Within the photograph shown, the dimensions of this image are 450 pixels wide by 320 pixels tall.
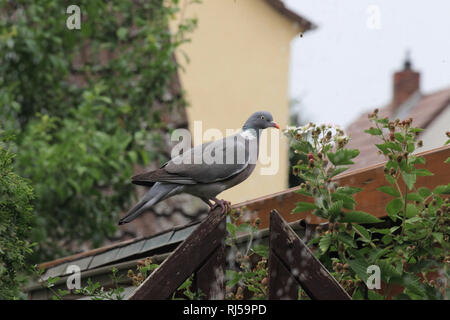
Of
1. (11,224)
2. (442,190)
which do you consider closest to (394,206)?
(442,190)

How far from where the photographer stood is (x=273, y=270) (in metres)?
1.71

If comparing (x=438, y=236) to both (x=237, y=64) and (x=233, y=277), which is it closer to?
(x=233, y=277)

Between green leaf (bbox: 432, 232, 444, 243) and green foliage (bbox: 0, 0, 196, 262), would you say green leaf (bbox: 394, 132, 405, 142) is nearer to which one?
green leaf (bbox: 432, 232, 444, 243)

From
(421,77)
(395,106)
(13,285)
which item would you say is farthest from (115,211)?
(421,77)

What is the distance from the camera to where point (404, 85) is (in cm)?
1292

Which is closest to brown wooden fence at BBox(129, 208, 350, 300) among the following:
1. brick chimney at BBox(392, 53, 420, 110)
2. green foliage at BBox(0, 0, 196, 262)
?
green foliage at BBox(0, 0, 196, 262)

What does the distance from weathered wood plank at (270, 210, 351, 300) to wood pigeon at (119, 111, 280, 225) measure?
0.70 metres

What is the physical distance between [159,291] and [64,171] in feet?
13.1

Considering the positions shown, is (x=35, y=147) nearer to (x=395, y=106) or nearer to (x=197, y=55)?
(x=197, y=55)

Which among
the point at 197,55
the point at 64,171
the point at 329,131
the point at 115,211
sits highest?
the point at 197,55

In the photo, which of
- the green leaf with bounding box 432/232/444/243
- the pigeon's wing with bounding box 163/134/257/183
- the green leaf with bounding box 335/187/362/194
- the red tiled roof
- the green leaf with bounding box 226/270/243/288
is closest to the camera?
the green leaf with bounding box 432/232/444/243

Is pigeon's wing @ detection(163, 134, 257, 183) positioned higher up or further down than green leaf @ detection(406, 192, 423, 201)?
higher up

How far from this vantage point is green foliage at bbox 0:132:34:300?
7.04 ft

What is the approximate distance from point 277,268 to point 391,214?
554 millimetres
